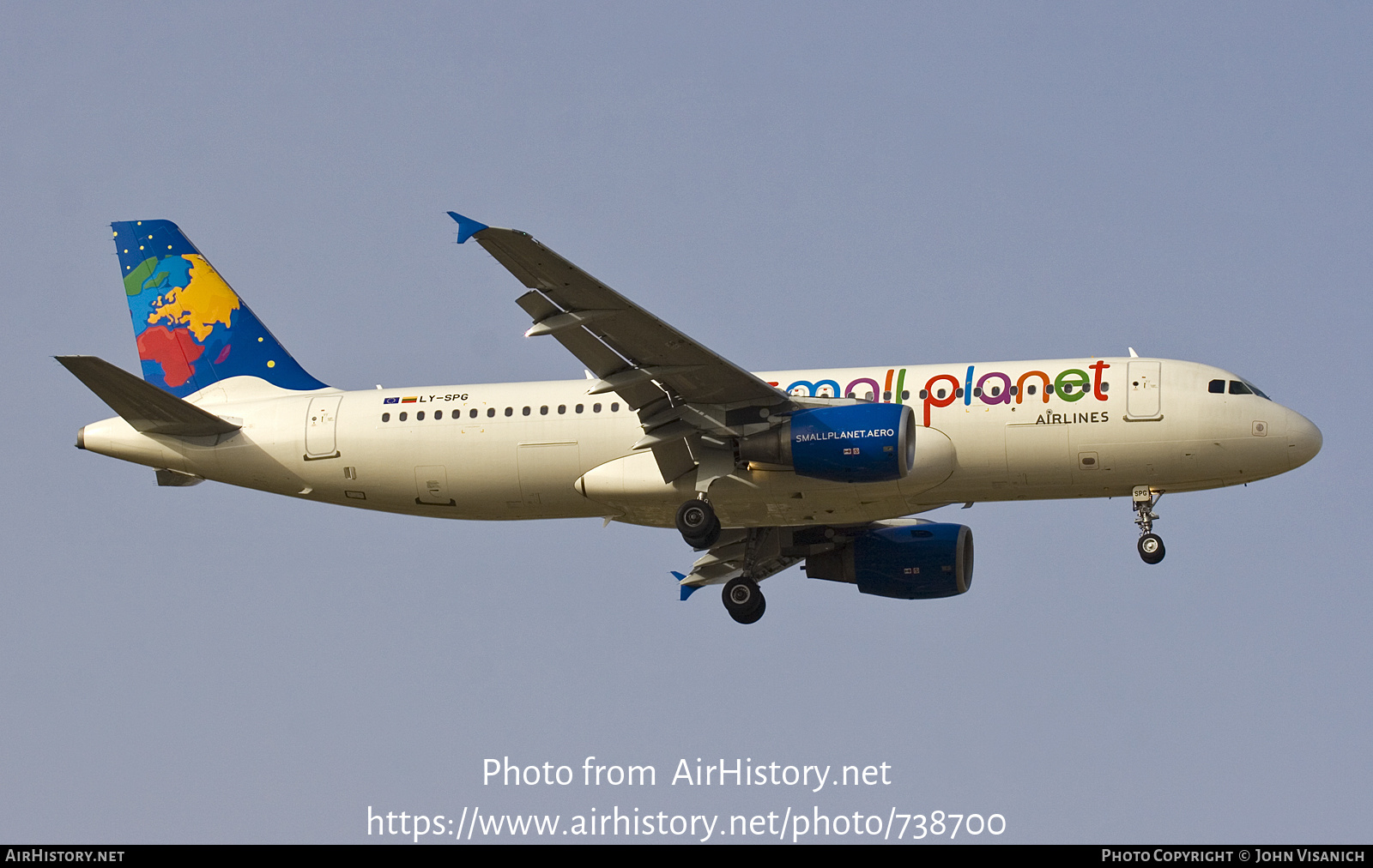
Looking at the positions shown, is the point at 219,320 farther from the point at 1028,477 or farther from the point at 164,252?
the point at 1028,477

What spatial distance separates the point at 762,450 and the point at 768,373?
3091 mm

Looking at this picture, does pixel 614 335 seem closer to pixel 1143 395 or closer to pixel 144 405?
pixel 1143 395

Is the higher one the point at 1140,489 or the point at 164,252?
the point at 164,252

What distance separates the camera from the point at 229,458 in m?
37.3

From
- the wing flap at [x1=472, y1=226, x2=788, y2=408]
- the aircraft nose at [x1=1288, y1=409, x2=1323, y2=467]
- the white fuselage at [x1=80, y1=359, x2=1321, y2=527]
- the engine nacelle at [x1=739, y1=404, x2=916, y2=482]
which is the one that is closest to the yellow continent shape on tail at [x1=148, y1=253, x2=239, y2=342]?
the white fuselage at [x1=80, y1=359, x2=1321, y2=527]

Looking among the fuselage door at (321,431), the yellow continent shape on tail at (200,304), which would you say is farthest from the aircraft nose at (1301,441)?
the yellow continent shape on tail at (200,304)

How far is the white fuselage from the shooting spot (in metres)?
33.8

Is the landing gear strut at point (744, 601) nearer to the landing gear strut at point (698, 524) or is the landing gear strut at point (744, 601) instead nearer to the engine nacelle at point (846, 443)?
the landing gear strut at point (698, 524)

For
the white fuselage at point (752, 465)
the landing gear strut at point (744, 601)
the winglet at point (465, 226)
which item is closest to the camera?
the winglet at point (465, 226)

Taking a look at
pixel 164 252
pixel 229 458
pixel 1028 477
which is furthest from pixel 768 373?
pixel 164 252

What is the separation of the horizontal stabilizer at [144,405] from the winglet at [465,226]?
10.3 m

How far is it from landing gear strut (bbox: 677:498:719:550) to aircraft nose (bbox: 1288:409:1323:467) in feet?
A: 38.7

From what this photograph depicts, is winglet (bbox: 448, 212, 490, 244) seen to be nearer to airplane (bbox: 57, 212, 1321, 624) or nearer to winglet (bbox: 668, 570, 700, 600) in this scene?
airplane (bbox: 57, 212, 1321, 624)

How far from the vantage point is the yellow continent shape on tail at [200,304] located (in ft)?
132
